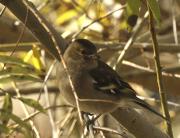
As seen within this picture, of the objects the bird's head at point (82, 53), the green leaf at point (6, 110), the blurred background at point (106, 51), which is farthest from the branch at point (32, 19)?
the bird's head at point (82, 53)

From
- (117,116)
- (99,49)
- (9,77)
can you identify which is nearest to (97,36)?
(99,49)

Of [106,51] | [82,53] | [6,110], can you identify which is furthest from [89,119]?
[106,51]

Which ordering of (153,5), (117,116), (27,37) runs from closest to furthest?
(153,5), (117,116), (27,37)

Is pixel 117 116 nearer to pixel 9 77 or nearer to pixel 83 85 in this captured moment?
pixel 83 85

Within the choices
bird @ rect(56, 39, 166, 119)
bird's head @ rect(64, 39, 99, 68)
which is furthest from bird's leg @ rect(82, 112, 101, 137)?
bird's head @ rect(64, 39, 99, 68)

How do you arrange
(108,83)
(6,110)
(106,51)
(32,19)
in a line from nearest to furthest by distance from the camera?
(6,110) → (32,19) → (108,83) → (106,51)

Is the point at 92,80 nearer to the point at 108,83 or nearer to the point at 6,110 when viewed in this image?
the point at 108,83

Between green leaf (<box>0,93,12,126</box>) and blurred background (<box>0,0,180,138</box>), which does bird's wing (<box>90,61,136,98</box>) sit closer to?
blurred background (<box>0,0,180,138</box>)
